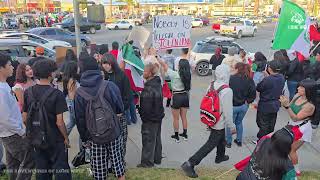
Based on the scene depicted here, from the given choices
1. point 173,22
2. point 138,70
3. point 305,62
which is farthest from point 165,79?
point 305,62

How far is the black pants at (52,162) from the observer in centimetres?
403

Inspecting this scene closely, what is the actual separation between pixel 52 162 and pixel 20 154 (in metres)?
0.43

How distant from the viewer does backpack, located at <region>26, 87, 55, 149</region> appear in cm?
378

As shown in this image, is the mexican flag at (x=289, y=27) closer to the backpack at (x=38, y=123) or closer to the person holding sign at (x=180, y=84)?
the person holding sign at (x=180, y=84)

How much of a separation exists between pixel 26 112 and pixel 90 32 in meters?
34.1

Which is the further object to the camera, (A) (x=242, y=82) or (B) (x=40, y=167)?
(A) (x=242, y=82)

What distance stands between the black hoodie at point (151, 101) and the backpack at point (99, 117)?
3.80 feet

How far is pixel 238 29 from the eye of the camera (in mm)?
32719

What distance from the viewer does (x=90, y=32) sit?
36844mm

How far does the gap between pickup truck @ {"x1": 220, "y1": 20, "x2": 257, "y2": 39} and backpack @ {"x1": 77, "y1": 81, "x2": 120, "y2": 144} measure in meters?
30.2

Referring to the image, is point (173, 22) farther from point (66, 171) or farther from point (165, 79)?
point (66, 171)

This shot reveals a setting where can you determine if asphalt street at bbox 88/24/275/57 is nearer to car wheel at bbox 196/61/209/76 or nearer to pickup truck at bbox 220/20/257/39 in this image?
pickup truck at bbox 220/20/257/39

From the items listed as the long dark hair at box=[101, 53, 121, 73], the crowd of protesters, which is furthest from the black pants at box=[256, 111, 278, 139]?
the long dark hair at box=[101, 53, 121, 73]

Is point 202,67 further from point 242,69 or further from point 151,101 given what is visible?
point 151,101
